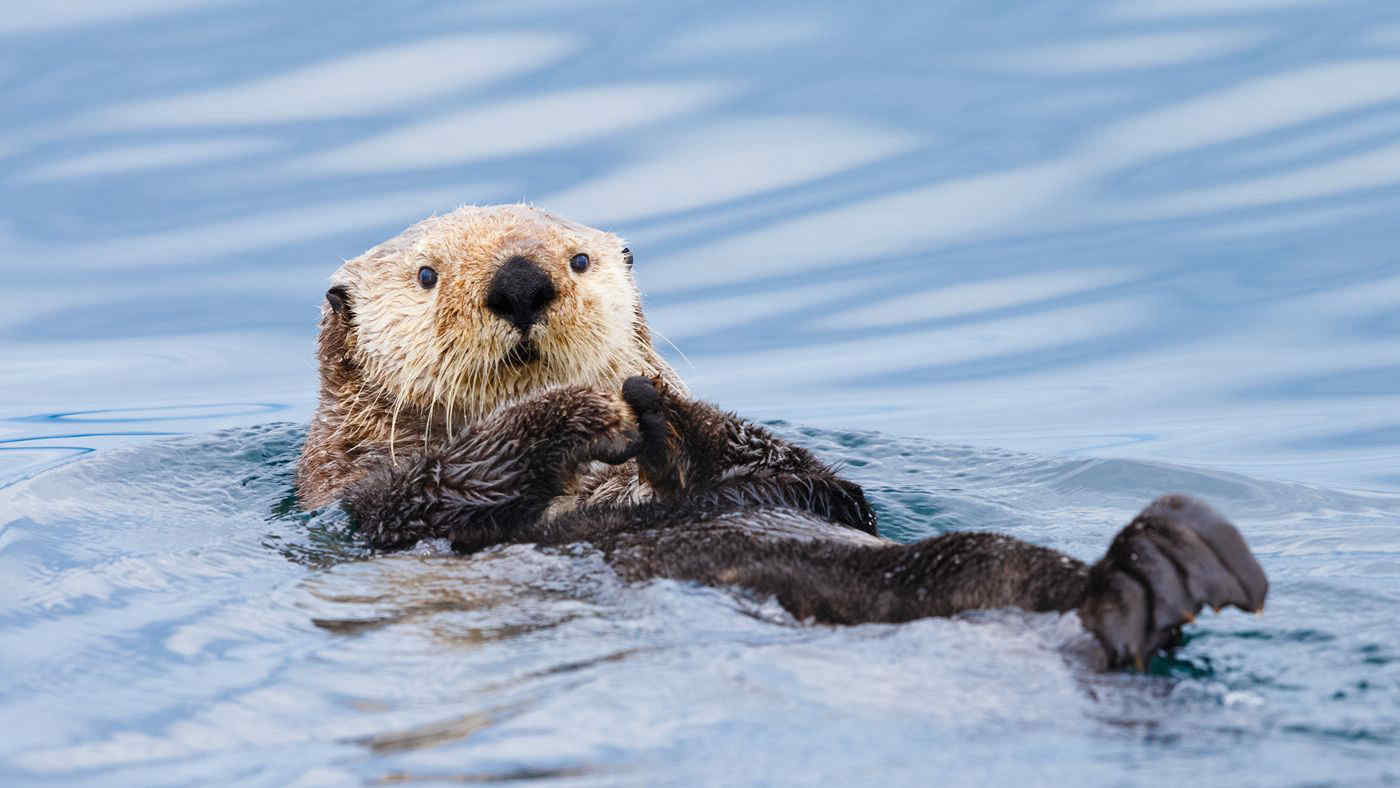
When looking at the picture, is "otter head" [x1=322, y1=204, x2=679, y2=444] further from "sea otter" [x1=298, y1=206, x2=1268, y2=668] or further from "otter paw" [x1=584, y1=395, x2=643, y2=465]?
"otter paw" [x1=584, y1=395, x2=643, y2=465]

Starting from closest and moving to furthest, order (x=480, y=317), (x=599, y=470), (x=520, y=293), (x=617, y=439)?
(x=617, y=439) < (x=520, y=293) < (x=480, y=317) < (x=599, y=470)

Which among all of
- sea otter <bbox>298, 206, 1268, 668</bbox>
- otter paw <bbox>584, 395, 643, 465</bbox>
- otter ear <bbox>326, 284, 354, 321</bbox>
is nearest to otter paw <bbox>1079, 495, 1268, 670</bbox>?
sea otter <bbox>298, 206, 1268, 668</bbox>

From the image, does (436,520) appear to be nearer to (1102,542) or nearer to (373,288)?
(373,288)

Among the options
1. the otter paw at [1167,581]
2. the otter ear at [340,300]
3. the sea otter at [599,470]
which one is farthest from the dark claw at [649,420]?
the otter paw at [1167,581]

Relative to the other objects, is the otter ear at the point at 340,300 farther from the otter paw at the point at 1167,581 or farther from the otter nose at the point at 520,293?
the otter paw at the point at 1167,581

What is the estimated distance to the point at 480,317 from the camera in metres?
4.34

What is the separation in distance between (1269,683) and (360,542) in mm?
2459

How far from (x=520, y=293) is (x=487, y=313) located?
0.49 feet

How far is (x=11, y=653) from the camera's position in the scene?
361 centimetres

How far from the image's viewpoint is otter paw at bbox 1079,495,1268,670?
2795mm

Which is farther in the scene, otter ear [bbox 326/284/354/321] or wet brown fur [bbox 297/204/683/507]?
otter ear [bbox 326/284/354/321]

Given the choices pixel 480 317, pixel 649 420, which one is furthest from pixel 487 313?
pixel 649 420

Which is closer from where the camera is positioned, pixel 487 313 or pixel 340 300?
pixel 487 313

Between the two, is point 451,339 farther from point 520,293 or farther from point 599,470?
point 599,470
